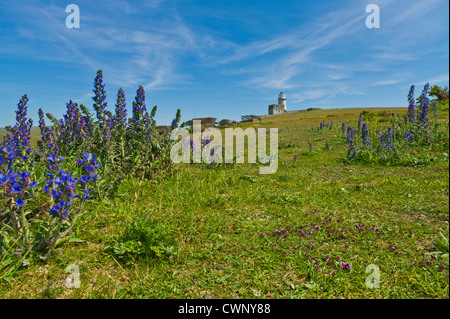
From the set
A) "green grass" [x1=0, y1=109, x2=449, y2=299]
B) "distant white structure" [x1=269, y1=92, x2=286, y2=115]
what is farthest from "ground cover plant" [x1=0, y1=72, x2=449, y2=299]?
"distant white structure" [x1=269, y1=92, x2=286, y2=115]

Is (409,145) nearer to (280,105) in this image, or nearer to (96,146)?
(96,146)

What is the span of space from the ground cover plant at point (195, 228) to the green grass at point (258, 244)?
2 centimetres

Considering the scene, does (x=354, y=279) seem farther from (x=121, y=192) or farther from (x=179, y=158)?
(x=179, y=158)

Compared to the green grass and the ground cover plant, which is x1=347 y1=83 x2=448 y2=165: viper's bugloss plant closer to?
the ground cover plant

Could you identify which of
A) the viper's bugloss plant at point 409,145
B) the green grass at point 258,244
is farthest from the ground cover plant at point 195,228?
the viper's bugloss plant at point 409,145

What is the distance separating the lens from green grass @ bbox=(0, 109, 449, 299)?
274 cm

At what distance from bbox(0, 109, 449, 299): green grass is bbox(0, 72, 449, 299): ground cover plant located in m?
0.02

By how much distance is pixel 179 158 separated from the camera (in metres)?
7.75

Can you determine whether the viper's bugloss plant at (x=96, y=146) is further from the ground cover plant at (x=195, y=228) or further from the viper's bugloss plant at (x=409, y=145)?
the viper's bugloss plant at (x=409, y=145)

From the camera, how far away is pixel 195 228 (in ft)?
13.3

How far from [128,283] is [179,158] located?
16.8 ft

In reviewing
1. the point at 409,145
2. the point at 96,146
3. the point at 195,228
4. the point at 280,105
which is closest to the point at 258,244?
the point at 195,228
